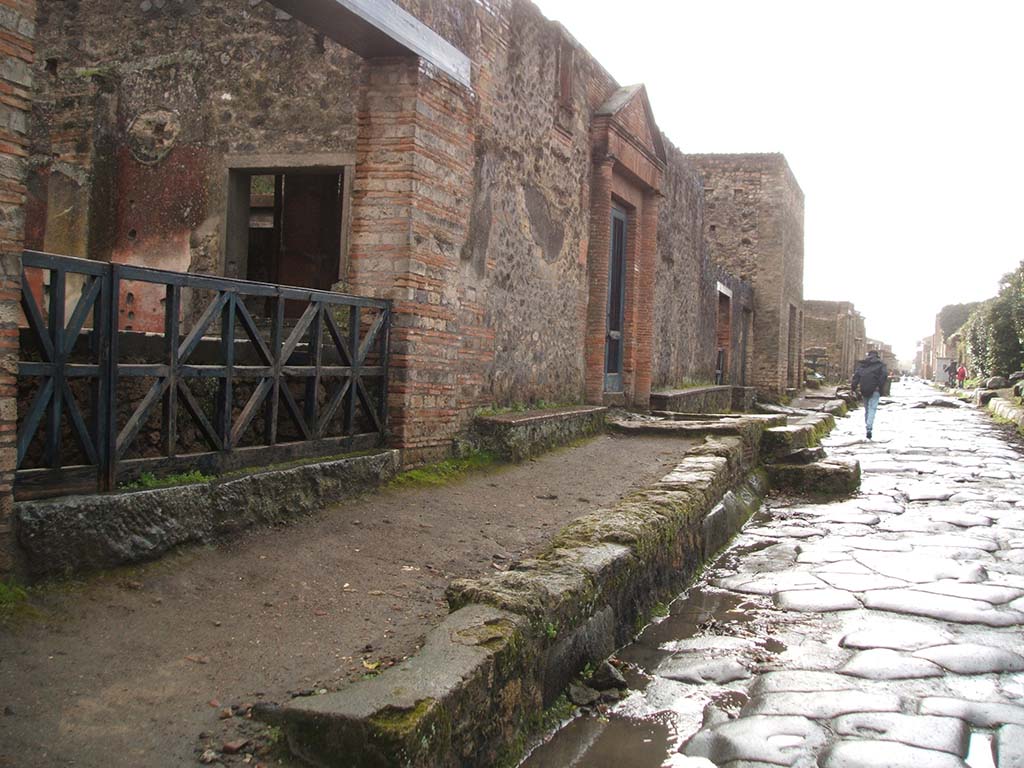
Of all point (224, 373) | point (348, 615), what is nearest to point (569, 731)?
point (348, 615)

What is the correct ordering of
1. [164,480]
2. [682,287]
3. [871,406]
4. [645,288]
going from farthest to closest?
[871,406], [682,287], [645,288], [164,480]

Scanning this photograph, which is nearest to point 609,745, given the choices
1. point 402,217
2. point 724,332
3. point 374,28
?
point 402,217

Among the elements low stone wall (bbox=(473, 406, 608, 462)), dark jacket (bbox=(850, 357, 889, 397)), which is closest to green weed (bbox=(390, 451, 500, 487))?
low stone wall (bbox=(473, 406, 608, 462))

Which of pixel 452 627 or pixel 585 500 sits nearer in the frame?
pixel 452 627

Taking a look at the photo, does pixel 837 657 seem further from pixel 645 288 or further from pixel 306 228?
pixel 645 288

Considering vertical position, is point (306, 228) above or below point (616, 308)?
above

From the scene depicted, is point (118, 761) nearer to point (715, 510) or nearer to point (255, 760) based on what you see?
point (255, 760)

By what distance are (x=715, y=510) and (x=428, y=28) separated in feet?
12.7

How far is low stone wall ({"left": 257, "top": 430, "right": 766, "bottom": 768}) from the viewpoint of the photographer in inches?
87.7

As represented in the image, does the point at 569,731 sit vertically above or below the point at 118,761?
below

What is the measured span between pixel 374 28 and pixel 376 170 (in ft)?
2.91

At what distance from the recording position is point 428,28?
19.7 ft

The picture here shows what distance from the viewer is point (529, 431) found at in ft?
23.7

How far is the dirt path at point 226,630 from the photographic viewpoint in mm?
2334
